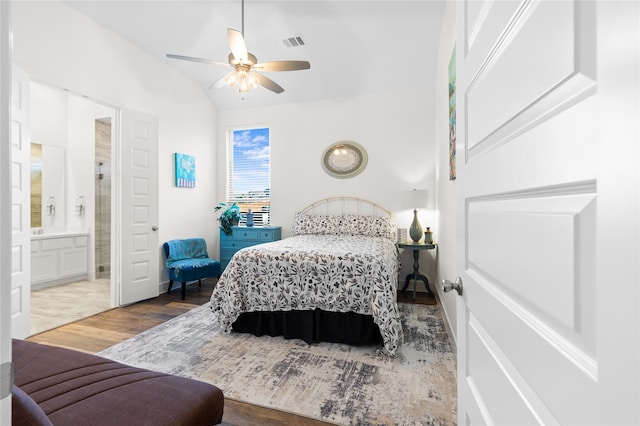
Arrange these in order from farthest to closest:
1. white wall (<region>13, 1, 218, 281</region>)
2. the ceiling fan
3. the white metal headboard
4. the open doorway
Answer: the open doorway, the white metal headboard, white wall (<region>13, 1, 218, 281</region>), the ceiling fan

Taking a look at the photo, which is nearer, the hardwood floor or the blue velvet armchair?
the hardwood floor

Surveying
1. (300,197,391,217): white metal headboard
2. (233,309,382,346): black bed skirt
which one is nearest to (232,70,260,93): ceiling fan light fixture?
(233,309,382,346): black bed skirt

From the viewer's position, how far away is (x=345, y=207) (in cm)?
477

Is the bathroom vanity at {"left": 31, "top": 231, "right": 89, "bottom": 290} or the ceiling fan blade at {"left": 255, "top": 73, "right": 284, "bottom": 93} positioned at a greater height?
the ceiling fan blade at {"left": 255, "top": 73, "right": 284, "bottom": 93}

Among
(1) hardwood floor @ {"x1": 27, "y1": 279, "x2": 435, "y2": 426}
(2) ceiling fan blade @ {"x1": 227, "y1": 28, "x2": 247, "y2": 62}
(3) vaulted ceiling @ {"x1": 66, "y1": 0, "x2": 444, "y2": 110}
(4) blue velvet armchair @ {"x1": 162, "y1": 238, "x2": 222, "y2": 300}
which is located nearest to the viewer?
(1) hardwood floor @ {"x1": 27, "y1": 279, "x2": 435, "y2": 426}

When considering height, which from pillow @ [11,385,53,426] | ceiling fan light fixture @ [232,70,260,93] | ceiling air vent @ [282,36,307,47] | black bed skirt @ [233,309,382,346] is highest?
ceiling air vent @ [282,36,307,47]

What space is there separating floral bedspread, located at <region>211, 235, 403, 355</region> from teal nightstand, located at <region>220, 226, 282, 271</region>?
1895 millimetres

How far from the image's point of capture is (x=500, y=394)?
2.19 ft

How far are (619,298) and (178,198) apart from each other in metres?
4.83

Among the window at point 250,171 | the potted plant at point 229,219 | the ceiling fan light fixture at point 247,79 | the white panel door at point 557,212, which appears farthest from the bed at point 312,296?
the window at point 250,171

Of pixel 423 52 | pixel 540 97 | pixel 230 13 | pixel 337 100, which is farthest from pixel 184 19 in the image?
pixel 540 97

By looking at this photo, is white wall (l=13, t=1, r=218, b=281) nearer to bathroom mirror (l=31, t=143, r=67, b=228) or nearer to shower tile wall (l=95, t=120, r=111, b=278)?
shower tile wall (l=95, t=120, r=111, b=278)

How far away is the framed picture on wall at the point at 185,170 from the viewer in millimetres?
4430

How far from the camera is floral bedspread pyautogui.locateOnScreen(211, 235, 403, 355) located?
8.02ft
